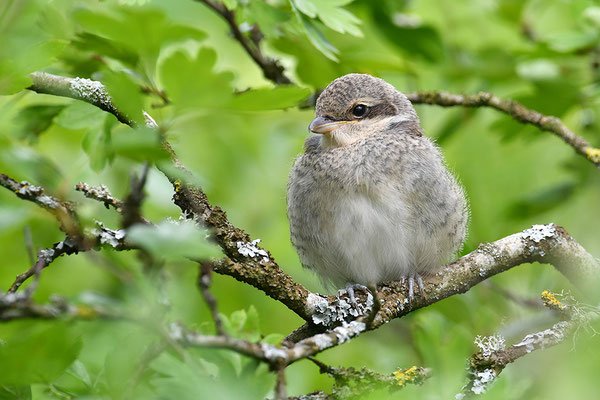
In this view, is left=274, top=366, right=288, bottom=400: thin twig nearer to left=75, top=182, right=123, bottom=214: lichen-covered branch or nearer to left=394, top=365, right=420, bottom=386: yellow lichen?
left=394, top=365, right=420, bottom=386: yellow lichen

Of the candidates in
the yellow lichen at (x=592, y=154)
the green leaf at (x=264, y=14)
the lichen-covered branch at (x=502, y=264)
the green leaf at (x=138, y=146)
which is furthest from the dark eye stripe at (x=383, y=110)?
the green leaf at (x=138, y=146)

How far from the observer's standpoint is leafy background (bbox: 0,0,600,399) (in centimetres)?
152

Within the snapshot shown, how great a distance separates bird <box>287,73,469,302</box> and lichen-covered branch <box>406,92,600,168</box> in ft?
0.85

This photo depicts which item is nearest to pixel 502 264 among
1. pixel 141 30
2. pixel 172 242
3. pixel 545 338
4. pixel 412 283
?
pixel 412 283

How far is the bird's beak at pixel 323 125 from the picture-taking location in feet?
12.8

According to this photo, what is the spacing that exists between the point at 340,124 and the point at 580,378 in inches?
101

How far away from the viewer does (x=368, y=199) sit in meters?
3.64

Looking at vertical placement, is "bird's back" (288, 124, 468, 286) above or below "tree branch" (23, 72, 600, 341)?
above

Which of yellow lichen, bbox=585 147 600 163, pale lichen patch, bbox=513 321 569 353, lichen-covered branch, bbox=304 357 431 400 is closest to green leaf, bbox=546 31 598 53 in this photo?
yellow lichen, bbox=585 147 600 163

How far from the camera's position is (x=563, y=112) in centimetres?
395

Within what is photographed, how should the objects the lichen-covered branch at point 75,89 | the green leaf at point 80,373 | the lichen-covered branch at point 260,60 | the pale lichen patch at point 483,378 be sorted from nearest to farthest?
1. the green leaf at point 80,373
2. the pale lichen patch at point 483,378
3. the lichen-covered branch at point 75,89
4. the lichen-covered branch at point 260,60

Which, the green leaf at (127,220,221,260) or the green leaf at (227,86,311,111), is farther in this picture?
the green leaf at (227,86,311,111)

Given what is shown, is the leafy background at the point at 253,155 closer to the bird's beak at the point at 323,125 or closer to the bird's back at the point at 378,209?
the bird's beak at the point at 323,125

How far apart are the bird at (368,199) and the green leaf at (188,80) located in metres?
2.05
